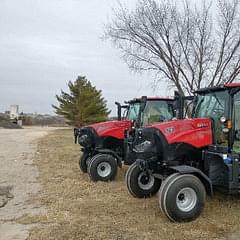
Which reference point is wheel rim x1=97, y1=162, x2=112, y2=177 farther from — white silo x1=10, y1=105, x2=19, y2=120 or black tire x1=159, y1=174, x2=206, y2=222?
white silo x1=10, y1=105, x2=19, y2=120

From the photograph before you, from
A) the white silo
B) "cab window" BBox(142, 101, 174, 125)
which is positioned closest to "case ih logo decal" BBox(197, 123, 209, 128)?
"cab window" BBox(142, 101, 174, 125)

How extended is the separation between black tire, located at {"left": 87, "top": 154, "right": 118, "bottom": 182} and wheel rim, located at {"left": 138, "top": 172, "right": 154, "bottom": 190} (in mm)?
2527

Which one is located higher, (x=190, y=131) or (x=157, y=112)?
(x=157, y=112)

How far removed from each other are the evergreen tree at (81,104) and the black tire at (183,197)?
3965cm

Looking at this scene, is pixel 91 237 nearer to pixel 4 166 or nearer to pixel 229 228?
pixel 229 228

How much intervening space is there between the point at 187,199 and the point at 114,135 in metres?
5.43

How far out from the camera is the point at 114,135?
41.8 feet

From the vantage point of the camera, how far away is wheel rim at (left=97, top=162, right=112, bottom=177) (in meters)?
11.9

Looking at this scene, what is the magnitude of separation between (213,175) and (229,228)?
1168 millimetres

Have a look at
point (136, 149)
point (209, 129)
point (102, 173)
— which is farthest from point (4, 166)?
point (209, 129)

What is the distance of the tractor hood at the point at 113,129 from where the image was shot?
12.7m

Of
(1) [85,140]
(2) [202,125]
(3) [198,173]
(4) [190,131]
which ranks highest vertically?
(2) [202,125]

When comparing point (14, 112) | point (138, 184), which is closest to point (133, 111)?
point (138, 184)

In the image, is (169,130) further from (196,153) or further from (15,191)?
(15,191)
